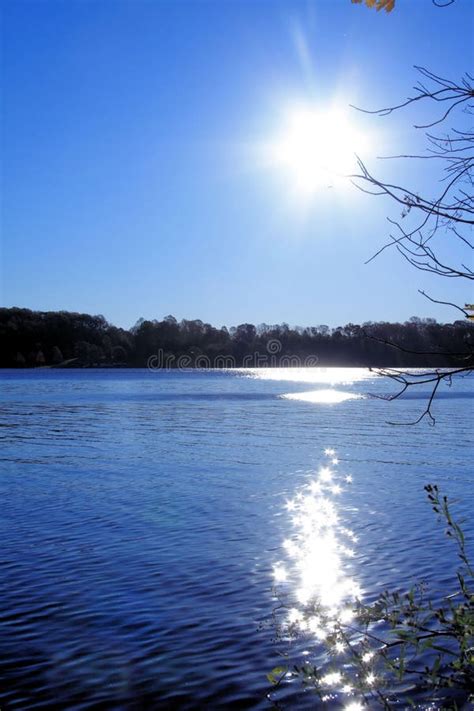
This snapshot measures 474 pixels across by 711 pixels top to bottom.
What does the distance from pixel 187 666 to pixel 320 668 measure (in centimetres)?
157

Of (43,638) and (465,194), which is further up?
(465,194)

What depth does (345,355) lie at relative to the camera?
639 ft

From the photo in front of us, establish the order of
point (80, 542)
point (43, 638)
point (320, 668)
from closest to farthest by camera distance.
Answer: point (320, 668)
point (43, 638)
point (80, 542)

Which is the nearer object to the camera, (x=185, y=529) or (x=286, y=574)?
(x=286, y=574)

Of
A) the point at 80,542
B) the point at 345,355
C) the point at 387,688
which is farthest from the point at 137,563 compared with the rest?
the point at 345,355

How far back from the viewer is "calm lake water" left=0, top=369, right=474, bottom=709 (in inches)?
317

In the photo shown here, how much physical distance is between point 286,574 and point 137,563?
2630mm

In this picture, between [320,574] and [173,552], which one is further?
[173,552]

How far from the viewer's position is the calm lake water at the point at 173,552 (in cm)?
806

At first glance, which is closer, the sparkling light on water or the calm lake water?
the calm lake water

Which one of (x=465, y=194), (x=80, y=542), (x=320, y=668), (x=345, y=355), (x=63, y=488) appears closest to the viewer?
(x=465, y=194)

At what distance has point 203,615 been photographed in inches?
387

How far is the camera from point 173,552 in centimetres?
1295

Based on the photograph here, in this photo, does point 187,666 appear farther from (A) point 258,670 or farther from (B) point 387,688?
(B) point 387,688
